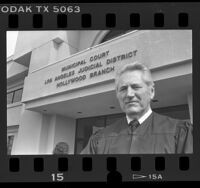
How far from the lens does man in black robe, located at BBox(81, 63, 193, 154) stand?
3.62m

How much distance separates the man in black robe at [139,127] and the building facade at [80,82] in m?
0.44

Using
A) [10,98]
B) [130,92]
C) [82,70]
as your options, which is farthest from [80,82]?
[10,98]

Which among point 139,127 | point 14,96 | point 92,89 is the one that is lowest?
point 139,127

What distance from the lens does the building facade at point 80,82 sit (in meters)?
4.76

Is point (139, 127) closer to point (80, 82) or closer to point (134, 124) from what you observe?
point (134, 124)

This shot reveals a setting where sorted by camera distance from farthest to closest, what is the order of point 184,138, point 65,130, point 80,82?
point 65,130 < point 80,82 < point 184,138

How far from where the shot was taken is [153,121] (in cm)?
385

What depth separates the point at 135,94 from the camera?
3691 millimetres

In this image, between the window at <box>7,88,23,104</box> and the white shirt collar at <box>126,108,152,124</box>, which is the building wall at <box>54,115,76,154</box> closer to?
the window at <box>7,88,23,104</box>

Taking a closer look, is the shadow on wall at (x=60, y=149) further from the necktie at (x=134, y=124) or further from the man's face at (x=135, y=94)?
the man's face at (x=135, y=94)

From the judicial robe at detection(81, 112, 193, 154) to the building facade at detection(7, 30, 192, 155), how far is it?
453 millimetres

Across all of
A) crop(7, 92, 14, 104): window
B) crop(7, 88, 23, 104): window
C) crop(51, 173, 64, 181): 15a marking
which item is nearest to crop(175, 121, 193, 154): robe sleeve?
crop(51, 173, 64, 181): 15a marking

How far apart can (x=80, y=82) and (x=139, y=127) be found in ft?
8.73

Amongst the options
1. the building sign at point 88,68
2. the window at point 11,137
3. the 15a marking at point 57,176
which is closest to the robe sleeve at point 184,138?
the 15a marking at point 57,176
